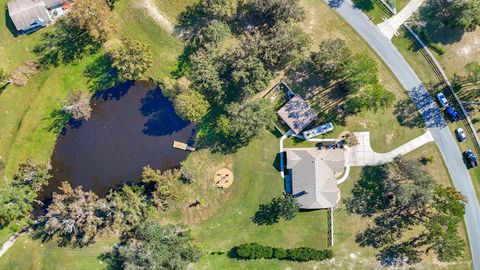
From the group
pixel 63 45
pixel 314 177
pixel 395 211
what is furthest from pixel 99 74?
pixel 395 211

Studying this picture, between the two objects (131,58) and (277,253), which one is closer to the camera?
(131,58)

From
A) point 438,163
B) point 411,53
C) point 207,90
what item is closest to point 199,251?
point 207,90

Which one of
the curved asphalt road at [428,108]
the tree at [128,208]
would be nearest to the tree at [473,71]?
the curved asphalt road at [428,108]

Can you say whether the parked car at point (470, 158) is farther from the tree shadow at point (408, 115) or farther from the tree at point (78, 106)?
the tree at point (78, 106)

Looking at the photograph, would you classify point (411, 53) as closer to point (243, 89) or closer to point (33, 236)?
point (243, 89)

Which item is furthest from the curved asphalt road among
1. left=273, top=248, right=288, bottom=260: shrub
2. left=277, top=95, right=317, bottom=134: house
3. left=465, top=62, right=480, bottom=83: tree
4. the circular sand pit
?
the circular sand pit

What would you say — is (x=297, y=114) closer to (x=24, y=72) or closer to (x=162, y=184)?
(x=162, y=184)
